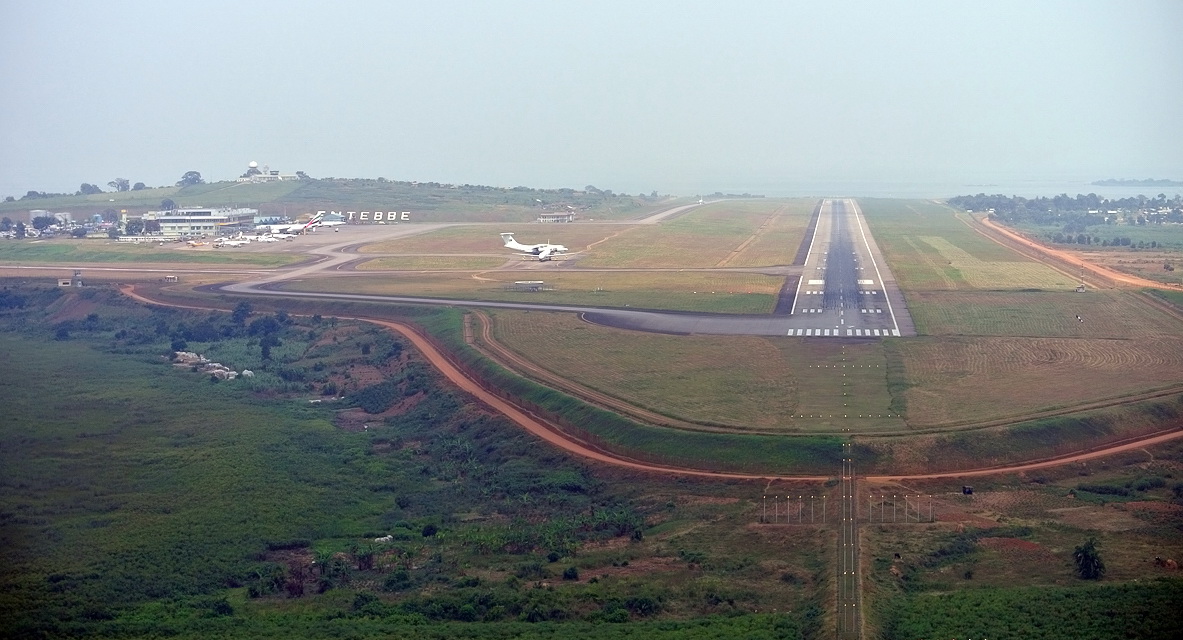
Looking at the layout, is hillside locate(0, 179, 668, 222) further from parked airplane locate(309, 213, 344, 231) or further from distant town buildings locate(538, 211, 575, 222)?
parked airplane locate(309, 213, 344, 231)

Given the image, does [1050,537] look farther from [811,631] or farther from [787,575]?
[811,631]

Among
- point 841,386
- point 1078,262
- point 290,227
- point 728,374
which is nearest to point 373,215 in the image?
point 290,227

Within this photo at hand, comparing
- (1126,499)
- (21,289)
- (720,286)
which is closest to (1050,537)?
(1126,499)

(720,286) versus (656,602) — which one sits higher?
(720,286)

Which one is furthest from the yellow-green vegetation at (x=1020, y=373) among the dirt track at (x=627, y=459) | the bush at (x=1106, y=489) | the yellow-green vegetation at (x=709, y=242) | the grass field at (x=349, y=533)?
the yellow-green vegetation at (x=709, y=242)

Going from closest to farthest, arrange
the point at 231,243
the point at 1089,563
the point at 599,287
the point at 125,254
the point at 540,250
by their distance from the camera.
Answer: the point at 1089,563
the point at 599,287
the point at 540,250
the point at 125,254
the point at 231,243

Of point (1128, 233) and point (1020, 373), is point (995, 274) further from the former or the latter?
point (1128, 233)

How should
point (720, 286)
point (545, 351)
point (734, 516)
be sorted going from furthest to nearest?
point (720, 286) → point (545, 351) → point (734, 516)
